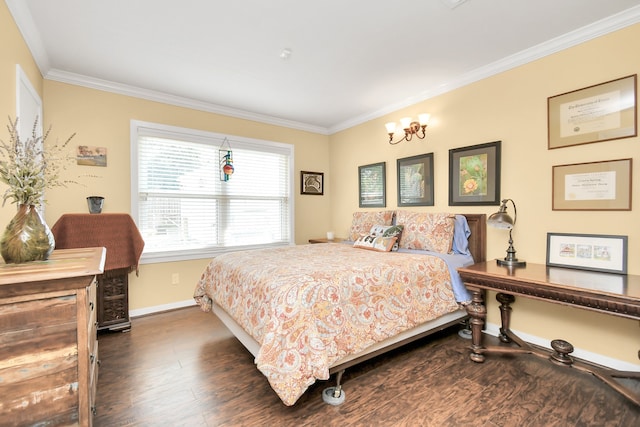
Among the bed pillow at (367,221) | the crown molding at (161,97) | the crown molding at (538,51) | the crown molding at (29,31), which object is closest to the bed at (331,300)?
the bed pillow at (367,221)

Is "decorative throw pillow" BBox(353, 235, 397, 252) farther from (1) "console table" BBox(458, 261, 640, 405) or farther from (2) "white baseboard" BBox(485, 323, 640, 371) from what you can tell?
(2) "white baseboard" BBox(485, 323, 640, 371)

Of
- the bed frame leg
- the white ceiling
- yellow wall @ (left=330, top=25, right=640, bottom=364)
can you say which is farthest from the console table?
the white ceiling

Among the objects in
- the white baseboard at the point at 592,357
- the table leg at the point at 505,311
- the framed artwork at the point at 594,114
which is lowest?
the white baseboard at the point at 592,357

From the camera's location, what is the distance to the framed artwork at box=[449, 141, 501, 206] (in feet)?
8.95

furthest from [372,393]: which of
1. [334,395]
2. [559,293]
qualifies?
[559,293]

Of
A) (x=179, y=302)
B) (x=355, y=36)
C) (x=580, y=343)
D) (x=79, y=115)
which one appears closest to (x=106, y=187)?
(x=79, y=115)

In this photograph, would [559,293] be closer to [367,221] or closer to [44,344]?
[367,221]

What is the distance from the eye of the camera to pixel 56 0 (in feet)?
6.13

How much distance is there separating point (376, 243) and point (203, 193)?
2.30 meters

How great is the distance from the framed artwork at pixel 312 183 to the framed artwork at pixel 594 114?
120 inches

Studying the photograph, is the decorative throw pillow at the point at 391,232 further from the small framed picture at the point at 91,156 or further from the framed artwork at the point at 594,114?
the small framed picture at the point at 91,156

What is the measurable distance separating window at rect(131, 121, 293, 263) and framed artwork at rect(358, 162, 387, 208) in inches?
43.8

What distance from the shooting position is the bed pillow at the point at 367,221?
11.4 ft

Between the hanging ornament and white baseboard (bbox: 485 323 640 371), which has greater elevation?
the hanging ornament
